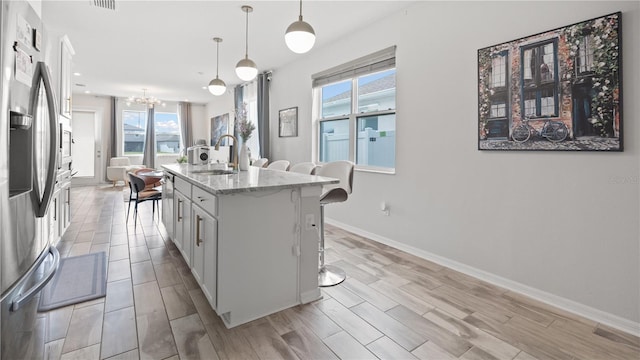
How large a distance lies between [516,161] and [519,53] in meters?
0.80

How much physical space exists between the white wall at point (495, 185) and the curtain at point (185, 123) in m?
7.25

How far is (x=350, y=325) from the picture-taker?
1.90m

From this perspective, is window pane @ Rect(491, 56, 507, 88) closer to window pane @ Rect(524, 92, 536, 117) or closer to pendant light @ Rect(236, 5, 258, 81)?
window pane @ Rect(524, 92, 536, 117)

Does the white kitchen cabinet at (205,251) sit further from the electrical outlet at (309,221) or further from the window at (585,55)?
the window at (585,55)

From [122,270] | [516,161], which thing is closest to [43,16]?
[122,270]

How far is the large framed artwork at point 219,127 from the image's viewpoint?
8.23 meters

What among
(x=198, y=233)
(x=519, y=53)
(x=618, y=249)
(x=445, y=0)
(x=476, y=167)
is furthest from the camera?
(x=445, y=0)

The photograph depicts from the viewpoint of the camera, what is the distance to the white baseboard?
190 cm

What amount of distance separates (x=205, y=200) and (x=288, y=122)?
338 centimetres

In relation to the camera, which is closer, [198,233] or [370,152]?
[198,233]

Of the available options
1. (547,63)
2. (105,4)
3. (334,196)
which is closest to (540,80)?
(547,63)

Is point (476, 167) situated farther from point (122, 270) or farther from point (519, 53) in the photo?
point (122, 270)

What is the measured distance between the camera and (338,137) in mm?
4363

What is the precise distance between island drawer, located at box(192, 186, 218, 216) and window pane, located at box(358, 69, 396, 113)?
231cm
